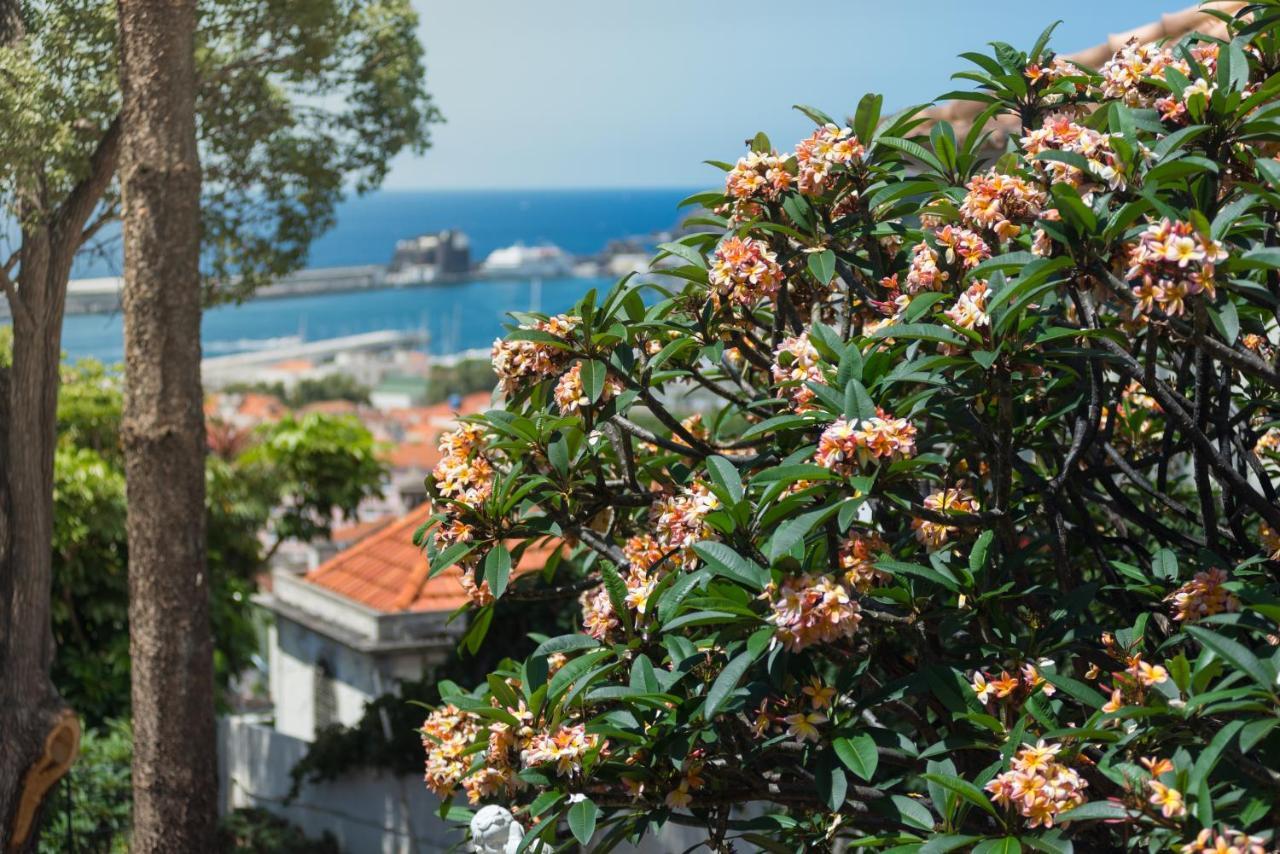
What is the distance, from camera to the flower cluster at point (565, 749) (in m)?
2.75

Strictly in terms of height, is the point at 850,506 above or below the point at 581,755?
above

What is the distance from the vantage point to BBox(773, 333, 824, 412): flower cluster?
273 centimetres

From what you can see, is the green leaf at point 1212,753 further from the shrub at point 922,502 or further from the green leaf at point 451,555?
the green leaf at point 451,555

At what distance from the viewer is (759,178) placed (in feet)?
10.7

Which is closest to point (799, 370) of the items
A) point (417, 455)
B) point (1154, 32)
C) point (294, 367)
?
point (1154, 32)

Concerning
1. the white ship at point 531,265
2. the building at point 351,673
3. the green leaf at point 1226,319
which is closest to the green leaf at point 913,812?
the green leaf at point 1226,319

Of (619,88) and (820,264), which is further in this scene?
(619,88)

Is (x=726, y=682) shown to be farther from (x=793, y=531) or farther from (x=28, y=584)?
(x=28, y=584)

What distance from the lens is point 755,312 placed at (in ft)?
11.7

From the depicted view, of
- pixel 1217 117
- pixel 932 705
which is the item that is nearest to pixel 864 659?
pixel 932 705

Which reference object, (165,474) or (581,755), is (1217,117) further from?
(165,474)

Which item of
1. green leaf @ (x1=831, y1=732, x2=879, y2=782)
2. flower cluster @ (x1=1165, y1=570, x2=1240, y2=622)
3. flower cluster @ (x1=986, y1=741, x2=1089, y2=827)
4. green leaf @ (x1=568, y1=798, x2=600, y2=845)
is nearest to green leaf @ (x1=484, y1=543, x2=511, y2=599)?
green leaf @ (x1=568, y1=798, x2=600, y2=845)

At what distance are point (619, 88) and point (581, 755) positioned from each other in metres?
112

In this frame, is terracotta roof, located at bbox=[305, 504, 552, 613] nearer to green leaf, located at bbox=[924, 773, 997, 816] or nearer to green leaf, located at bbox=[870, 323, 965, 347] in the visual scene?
green leaf, located at bbox=[870, 323, 965, 347]
